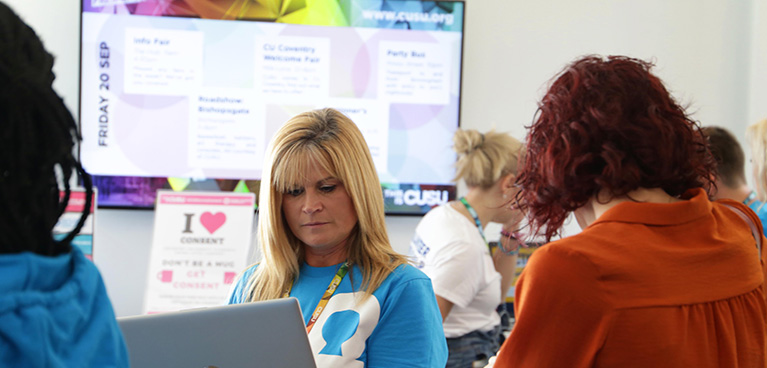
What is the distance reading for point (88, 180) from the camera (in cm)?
60

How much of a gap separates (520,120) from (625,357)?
2.89 m

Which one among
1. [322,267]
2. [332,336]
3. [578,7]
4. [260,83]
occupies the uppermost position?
[578,7]

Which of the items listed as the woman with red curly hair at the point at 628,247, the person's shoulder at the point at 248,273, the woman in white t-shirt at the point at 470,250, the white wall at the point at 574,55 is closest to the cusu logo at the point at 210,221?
the white wall at the point at 574,55

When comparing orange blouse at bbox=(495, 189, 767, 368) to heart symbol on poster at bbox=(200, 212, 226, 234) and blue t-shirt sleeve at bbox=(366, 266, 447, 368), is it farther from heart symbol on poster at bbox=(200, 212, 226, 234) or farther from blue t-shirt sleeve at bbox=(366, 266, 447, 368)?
heart symbol on poster at bbox=(200, 212, 226, 234)

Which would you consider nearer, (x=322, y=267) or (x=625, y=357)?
(x=625, y=357)

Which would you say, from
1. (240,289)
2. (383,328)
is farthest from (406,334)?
(240,289)

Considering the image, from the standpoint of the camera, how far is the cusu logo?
3236 mm

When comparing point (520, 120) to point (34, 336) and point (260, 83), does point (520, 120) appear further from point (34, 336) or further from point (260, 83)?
point (34, 336)

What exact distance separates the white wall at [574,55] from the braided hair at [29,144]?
3115 mm

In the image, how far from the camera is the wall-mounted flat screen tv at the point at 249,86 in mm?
3365

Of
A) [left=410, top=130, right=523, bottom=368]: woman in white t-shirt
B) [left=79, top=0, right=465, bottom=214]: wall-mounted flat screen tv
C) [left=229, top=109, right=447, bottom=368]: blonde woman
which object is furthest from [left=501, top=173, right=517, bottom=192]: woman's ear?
[left=229, top=109, right=447, bottom=368]: blonde woman

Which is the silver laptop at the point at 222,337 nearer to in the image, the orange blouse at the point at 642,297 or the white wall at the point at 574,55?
the orange blouse at the point at 642,297

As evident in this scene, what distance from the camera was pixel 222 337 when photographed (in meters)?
1.06

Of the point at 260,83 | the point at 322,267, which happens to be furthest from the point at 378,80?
the point at 322,267
